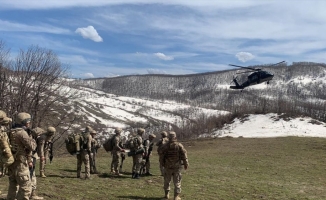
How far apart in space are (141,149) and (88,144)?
8.49 ft

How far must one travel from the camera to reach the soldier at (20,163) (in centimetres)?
891

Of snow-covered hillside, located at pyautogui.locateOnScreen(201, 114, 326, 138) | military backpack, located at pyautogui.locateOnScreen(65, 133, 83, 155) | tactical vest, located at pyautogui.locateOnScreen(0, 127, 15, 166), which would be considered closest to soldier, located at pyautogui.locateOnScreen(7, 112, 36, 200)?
tactical vest, located at pyautogui.locateOnScreen(0, 127, 15, 166)

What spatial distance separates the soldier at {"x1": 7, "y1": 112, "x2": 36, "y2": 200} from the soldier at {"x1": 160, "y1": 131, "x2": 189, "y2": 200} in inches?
186

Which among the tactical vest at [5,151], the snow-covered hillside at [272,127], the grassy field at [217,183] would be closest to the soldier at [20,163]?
the tactical vest at [5,151]

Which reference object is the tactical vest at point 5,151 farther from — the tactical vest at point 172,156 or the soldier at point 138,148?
the soldier at point 138,148

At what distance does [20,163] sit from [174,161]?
5.20m

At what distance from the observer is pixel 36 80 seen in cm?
3850

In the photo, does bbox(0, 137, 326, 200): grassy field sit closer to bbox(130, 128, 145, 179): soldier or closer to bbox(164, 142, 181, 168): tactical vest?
bbox(130, 128, 145, 179): soldier

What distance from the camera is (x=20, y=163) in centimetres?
904

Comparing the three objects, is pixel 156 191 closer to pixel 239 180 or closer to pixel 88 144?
pixel 88 144

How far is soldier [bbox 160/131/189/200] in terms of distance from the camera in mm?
11531

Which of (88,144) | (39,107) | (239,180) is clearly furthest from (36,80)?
(239,180)

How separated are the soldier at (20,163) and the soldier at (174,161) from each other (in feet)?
15.5

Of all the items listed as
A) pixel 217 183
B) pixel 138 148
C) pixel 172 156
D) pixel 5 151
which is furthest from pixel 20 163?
pixel 217 183
